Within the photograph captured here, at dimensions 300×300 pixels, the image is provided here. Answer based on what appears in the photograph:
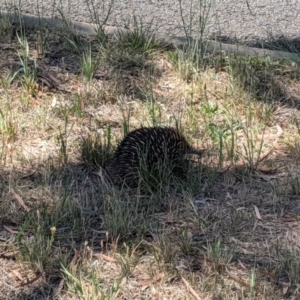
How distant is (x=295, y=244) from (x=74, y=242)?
1272 mm

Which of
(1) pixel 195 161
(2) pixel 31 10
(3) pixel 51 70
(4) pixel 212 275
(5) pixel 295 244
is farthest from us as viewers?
(2) pixel 31 10

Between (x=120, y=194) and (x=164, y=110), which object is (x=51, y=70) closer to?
(x=164, y=110)

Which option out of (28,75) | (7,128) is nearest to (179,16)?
(28,75)

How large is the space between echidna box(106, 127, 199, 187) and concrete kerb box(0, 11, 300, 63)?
5.01ft

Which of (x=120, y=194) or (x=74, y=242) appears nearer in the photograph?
(x=74, y=242)

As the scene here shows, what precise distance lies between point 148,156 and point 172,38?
6.36 ft

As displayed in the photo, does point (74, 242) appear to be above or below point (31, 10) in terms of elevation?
below

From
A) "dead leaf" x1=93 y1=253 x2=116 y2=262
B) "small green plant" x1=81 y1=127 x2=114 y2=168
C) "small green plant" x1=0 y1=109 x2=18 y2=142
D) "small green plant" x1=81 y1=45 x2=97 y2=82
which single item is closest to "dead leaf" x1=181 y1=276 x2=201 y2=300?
"dead leaf" x1=93 y1=253 x2=116 y2=262

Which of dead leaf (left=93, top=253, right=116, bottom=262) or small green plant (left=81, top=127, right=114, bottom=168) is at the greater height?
small green plant (left=81, top=127, right=114, bottom=168)

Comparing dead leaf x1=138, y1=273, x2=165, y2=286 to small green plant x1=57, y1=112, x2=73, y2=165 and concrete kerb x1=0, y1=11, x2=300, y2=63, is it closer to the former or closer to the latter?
small green plant x1=57, y1=112, x2=73, y2=165

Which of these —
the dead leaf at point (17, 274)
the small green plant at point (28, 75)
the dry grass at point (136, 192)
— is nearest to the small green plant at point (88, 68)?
the dry grass at point (136, 192)

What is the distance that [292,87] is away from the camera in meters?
6.36

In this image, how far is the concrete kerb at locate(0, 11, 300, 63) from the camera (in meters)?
6.69

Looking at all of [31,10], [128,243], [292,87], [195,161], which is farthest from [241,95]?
[31,10]
